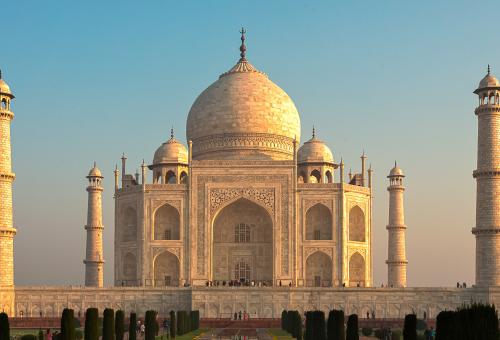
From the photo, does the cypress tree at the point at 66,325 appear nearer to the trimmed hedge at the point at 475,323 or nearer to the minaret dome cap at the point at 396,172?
the trimmed hedge at the point at 475,323

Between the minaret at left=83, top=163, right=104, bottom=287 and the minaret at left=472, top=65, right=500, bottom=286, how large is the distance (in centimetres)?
1651

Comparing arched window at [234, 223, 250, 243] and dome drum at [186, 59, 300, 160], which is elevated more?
dome drum at [186, 59, 300, 160]

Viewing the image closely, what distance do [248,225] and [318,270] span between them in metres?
3.31

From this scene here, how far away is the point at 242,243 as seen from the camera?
1414 inches

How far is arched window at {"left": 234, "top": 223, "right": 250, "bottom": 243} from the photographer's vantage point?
36.0 meters

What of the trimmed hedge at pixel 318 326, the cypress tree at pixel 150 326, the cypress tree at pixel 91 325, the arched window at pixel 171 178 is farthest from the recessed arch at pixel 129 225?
the cypress tree at pixel 91 325

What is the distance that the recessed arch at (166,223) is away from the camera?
35.3 metres

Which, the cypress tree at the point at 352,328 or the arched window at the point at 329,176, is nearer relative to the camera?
the cypress tree at the point at 352,328

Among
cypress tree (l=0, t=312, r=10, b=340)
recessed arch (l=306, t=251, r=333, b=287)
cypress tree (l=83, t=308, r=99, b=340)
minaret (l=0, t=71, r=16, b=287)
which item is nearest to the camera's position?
cypress tree (l=0, t=312, r=10, b=340)

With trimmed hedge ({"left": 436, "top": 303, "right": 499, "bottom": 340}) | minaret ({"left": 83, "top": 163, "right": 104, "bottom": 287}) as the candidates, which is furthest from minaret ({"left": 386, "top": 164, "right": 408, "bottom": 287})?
trimmed hedge ({"left": 436, "top": 303, "right": 499, "bottom": 340})

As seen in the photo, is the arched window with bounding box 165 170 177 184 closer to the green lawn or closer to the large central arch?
the large central arch

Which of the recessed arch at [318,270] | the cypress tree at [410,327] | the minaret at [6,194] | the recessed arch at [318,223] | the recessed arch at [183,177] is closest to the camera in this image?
the cypress tree at [410,327]

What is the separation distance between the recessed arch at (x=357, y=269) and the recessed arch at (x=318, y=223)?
1.64m

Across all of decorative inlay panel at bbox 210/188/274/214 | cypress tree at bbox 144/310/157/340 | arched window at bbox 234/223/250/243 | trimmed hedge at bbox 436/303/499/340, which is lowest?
cypress tree at bbox 144/310/157/340
